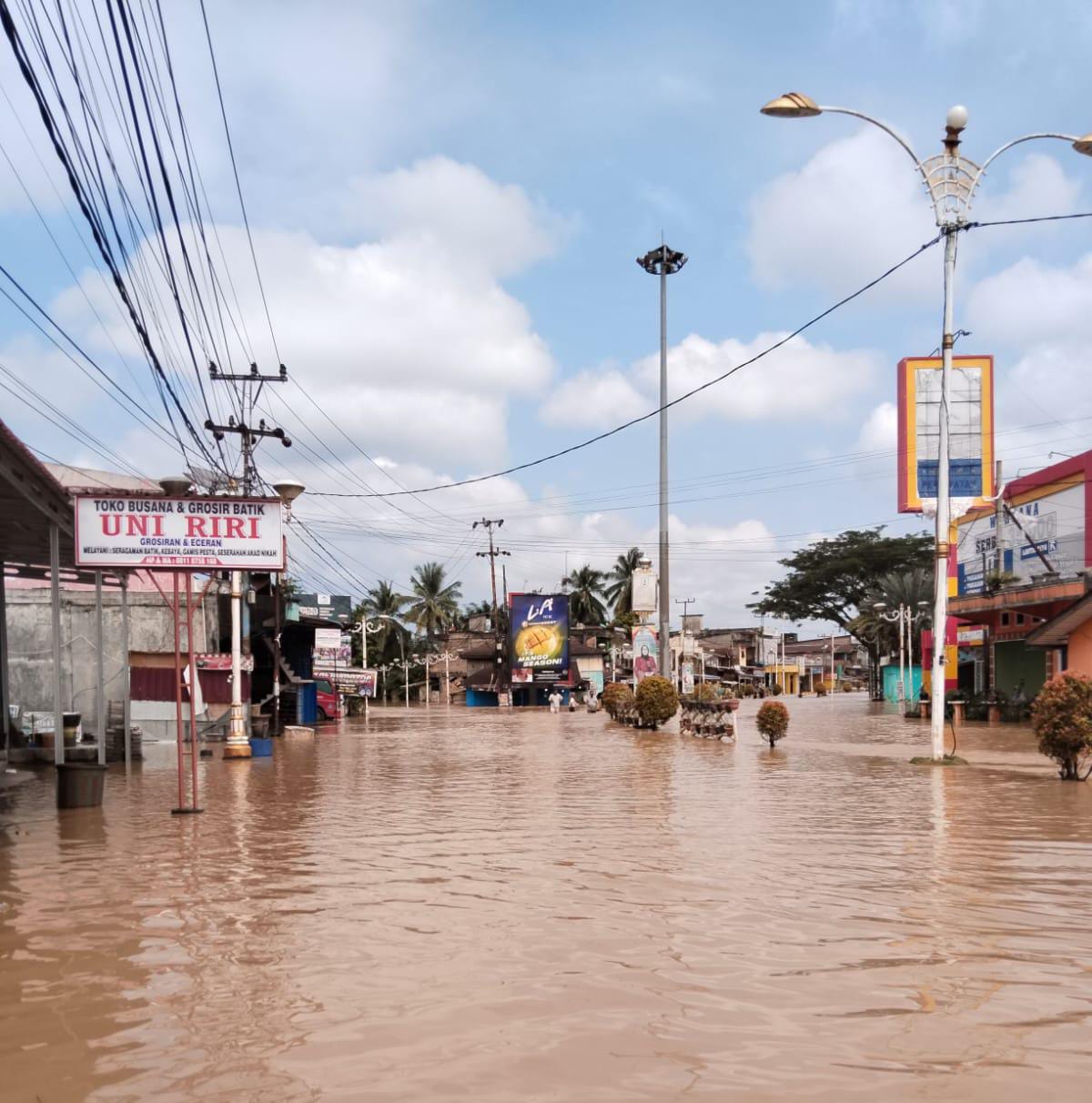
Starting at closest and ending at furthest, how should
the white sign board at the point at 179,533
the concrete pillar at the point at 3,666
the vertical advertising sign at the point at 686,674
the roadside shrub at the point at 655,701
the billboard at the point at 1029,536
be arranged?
the white sign board at the point at 179,533, the concrete pillar at the point at 3,666, the roadside shrub at the point at 655,701, the billboard at the point at 1029,536, the vertical advertising sign at the point at 686,674

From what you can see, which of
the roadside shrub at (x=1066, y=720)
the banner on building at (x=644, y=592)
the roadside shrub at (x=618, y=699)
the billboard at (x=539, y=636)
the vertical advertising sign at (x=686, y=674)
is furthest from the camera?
the vertical advertising sign at (x=686, y=674)

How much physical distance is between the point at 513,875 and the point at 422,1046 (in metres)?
4.36

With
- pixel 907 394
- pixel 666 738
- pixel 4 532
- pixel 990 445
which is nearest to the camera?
pixel 4 532

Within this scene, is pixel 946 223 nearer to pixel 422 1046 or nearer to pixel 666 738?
pixel 666 738

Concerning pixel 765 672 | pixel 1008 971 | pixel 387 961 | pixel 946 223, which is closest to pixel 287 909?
pixel 387 961

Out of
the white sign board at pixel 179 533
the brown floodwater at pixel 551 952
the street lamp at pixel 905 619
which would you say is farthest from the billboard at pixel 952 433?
the street lamp at pixel 905 619

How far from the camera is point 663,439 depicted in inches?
1674

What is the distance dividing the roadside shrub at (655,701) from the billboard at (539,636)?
41671 mm

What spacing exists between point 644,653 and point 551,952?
48.8 m

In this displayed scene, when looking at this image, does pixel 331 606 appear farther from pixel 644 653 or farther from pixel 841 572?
pixel 841 572

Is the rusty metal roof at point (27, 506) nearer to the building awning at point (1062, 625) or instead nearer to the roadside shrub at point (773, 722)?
the roadside shrub at point (773, 722)

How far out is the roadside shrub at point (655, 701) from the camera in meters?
36.1

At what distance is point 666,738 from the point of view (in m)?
32.0

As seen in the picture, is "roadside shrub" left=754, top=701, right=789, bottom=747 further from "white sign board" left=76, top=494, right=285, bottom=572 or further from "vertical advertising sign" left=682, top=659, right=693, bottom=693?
"vertical advertising sign" left=682, top=659, right=693, bottom=693
